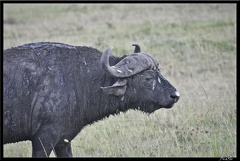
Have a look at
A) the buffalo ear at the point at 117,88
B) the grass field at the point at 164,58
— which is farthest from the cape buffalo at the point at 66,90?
the grass field at the point at 164,58

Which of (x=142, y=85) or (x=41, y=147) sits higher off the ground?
(x=142, y=85)

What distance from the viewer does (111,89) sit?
23.3 ft

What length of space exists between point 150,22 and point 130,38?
278cm

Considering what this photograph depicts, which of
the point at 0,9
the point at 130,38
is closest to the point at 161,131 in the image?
the point at 0,9

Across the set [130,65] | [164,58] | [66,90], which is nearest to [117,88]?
[130,65]

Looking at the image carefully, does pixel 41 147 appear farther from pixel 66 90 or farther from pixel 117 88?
pixel 117 88

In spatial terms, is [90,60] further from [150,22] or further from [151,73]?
[150,22]

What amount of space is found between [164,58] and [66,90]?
8907mm

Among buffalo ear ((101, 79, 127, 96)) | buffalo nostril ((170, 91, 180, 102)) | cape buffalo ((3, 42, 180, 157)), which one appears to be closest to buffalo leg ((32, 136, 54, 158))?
cape buffalo ((3, 42, 180, 157))

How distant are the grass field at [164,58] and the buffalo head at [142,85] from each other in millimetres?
1195

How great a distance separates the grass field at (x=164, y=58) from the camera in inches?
340

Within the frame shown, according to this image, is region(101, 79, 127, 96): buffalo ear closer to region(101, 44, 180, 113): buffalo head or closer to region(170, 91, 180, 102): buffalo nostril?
region(101, 44, 180, 113): buffalo head

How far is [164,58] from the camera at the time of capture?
15.7 m

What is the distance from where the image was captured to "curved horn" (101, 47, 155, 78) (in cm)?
709
